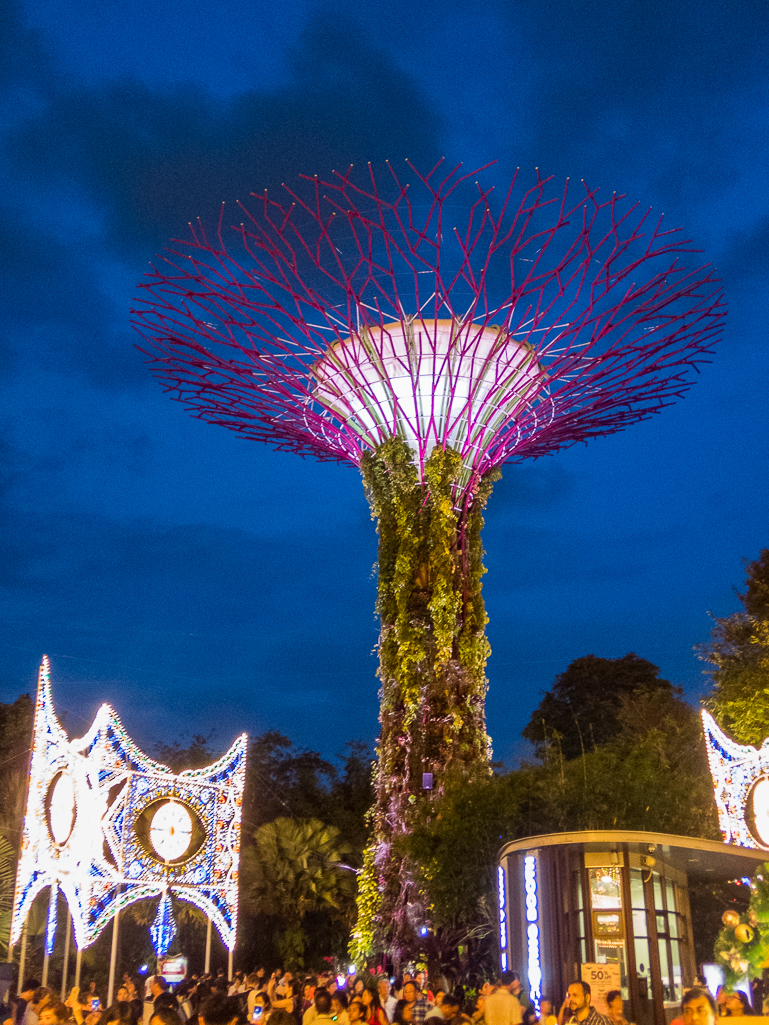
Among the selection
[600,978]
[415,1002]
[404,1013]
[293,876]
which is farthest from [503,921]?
[293,876]

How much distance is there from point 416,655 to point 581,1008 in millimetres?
17740

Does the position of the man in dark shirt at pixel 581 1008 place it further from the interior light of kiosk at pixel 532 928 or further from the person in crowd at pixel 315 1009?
the interior light of kiosk at pixel 532 928

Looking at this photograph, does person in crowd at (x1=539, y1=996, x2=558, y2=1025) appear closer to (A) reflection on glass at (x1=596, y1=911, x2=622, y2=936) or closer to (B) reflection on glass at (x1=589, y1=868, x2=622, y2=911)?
(A) reflection on glass at (x1=596, y1=911, x2=622, y2=936)

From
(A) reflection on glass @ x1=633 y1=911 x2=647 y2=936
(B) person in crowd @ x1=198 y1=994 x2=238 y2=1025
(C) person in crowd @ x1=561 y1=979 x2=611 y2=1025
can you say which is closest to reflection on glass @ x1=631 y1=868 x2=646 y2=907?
(A) reflection on glass @ x1=633 y1=911 x2=647 y2=936

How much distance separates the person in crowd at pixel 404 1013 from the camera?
35.1ft

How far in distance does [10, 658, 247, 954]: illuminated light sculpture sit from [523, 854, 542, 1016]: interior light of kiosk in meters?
8.56

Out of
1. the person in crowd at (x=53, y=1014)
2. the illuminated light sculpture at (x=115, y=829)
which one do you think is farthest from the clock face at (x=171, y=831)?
the person in crowd at (x=53, y=1014)

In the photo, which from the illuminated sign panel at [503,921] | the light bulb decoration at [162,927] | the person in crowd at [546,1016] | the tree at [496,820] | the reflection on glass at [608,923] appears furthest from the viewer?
the light bulb decoration at [162,927]

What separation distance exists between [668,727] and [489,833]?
1883 cm

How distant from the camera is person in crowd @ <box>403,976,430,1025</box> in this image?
11.9m

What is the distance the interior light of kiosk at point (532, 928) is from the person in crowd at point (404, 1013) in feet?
13.0

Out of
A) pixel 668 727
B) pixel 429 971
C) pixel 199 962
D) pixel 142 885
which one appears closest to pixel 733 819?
pixel 429 971

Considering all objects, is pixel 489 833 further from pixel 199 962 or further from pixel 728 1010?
pixel 199 962

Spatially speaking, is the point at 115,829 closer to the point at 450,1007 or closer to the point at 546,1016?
the point at 450,1007
